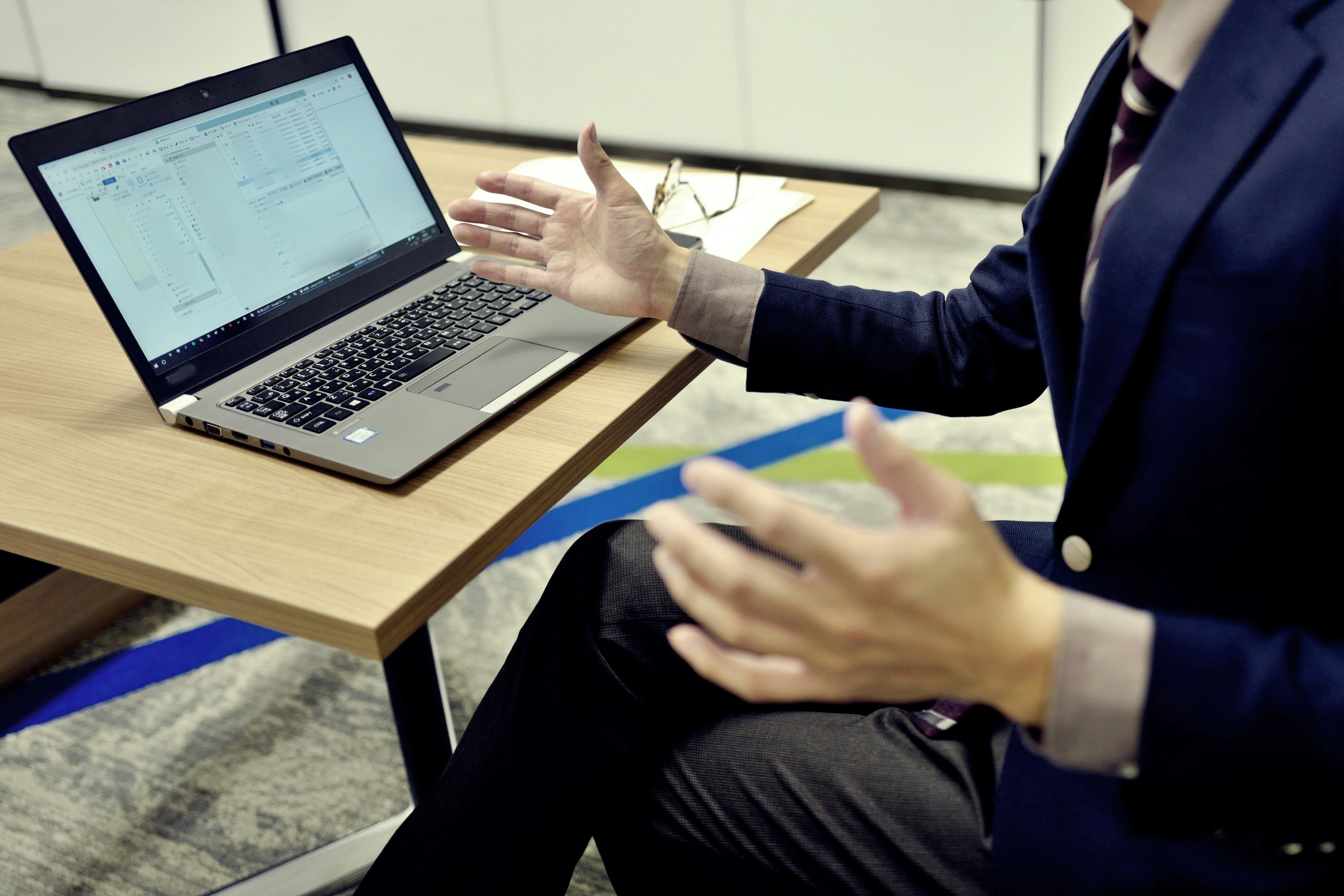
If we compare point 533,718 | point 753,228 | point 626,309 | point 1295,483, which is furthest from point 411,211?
point 1295,483

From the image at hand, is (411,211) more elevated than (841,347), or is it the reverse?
(411,211)

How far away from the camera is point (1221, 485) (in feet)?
2.26

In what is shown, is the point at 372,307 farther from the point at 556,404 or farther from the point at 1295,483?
the point at 1295,483

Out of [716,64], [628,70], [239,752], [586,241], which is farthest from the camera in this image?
[628,70]

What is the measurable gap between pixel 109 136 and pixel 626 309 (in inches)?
17.6

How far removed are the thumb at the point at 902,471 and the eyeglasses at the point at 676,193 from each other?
31.9 inches

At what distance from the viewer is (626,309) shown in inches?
41.1

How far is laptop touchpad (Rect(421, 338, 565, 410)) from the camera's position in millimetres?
927

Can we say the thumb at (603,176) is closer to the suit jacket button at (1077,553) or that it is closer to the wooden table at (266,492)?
the wooden table at (266,492)

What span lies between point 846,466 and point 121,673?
1.28 metres

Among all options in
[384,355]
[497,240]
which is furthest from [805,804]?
[497,240]

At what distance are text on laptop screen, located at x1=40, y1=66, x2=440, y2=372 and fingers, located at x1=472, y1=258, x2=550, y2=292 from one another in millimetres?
116

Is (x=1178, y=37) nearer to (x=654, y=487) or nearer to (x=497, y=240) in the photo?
(x=497, y=240)

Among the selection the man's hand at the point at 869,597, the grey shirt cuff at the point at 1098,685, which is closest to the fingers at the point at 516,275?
the man's hand at the point at 869,597
